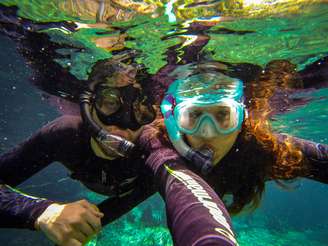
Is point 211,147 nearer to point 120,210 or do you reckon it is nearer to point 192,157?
point 192,157

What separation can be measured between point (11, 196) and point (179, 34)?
5405 mm

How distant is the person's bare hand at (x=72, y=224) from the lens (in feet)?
7.45

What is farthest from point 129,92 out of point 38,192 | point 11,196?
point 38,192

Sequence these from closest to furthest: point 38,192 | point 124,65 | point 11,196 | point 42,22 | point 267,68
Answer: point 11,196, point 42,22, point 124,65, point 267,68, point 38,192

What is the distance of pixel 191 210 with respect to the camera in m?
2.13

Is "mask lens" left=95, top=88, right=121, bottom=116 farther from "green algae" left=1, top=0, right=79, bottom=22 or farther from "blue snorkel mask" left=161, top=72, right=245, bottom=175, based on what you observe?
"blue snorkel mask" left=161, top=72, right=245, bottom=175

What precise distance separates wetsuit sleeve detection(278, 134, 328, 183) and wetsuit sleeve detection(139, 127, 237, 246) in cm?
248

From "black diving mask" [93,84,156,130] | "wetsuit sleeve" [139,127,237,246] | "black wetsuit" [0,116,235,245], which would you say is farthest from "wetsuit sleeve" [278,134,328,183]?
"black diving mask" [93,84,156,130]

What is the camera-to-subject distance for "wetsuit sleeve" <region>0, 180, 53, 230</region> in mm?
2742

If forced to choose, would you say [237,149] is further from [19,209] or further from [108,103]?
[108,103]

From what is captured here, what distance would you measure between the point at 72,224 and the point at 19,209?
1.00 metres

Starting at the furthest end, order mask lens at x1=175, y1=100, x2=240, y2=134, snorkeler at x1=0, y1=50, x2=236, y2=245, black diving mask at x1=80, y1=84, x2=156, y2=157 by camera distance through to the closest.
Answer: black diving mask at x1=80, y1=84, x2=156, y2=157, mask lens at x1=175, y1=100, x2=240, y2=134, snorkeler at x1=0, y1=50, x2=236, y2=245

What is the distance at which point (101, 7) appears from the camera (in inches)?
223

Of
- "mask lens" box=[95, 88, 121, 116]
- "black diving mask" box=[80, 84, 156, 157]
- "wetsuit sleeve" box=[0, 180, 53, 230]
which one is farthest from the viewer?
"mask lens" box=[95, 88, 121, 116]
